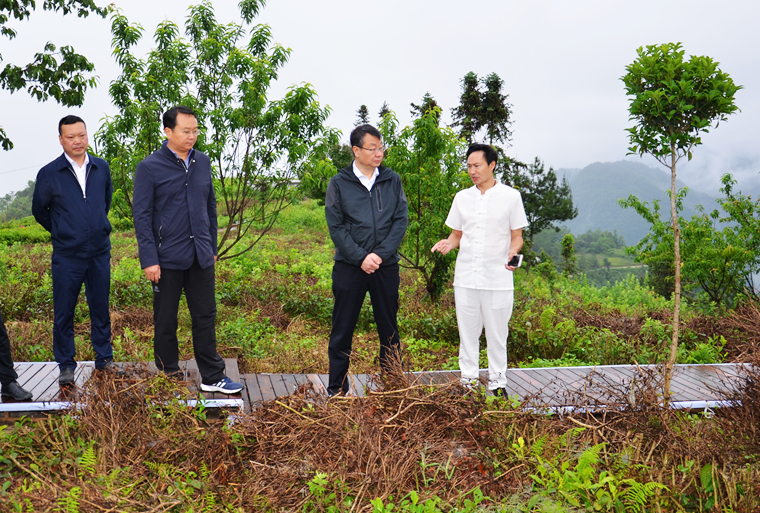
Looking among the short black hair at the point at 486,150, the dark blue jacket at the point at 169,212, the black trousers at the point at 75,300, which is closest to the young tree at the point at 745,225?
the short black hair at the point at 486,150

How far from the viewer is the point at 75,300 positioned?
438cm

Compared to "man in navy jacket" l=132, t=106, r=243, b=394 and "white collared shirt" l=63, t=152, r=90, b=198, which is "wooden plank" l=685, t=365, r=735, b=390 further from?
"white collared shirt" l=63, t=152, r=90, b=198

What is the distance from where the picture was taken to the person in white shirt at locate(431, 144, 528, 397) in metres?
4.45

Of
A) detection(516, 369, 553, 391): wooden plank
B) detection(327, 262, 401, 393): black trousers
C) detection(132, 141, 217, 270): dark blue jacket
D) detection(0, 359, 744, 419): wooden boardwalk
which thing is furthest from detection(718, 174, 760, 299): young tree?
detection(132, 141, 217, 270): dark blue jacket

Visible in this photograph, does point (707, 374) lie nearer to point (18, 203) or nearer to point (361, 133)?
point (361, 133)

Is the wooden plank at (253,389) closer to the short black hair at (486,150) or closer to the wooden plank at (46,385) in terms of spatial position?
the wooden plank at (46,385)

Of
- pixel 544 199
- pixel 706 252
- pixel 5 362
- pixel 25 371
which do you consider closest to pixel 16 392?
pixel 5 362

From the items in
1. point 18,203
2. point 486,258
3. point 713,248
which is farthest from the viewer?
point 18,203

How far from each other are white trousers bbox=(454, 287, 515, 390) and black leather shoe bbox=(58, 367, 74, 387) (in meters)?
3.00

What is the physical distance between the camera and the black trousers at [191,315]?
4219mm

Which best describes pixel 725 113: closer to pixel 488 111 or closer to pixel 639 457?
pixel 639 457

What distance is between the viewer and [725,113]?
476cm

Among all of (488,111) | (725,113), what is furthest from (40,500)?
(488,111)

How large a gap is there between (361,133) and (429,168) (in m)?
4.18
